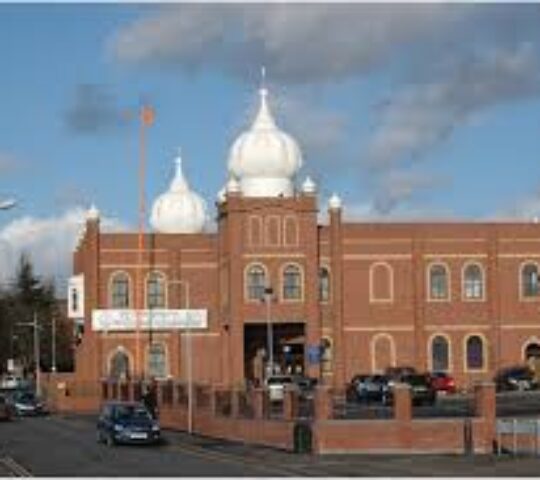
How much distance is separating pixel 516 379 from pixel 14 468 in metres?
52.9

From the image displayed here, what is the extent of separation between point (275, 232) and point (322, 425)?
48211mm

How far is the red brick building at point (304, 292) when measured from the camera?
93125 millimetres

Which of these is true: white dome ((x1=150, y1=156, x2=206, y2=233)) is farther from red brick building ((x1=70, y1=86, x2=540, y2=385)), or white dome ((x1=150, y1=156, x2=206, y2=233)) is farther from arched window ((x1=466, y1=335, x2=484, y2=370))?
arched window ((x1=466, y1=335, x2=484, y2=370))

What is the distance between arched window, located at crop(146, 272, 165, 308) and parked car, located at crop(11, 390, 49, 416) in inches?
494

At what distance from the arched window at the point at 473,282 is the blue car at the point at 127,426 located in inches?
1802

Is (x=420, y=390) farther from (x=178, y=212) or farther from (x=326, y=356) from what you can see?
(x=178, y=212)

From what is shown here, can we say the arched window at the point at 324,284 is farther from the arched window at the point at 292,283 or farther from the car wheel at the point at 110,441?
the car wheel at the point at 110,441

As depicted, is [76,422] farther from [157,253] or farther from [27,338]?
[27,338]

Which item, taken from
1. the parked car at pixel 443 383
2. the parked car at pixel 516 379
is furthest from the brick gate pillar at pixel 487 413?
the parked car at pixel 516 379

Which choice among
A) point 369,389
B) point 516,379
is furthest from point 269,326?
point 369,389

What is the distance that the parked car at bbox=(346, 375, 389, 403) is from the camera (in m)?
74.3

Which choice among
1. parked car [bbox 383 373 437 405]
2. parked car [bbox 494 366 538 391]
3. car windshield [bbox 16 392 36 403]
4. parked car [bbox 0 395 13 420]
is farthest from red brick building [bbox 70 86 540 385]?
parked car [bbox 383 373 437 405]

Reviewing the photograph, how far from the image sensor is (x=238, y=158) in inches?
3856

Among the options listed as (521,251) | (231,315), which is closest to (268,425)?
(231,315)
